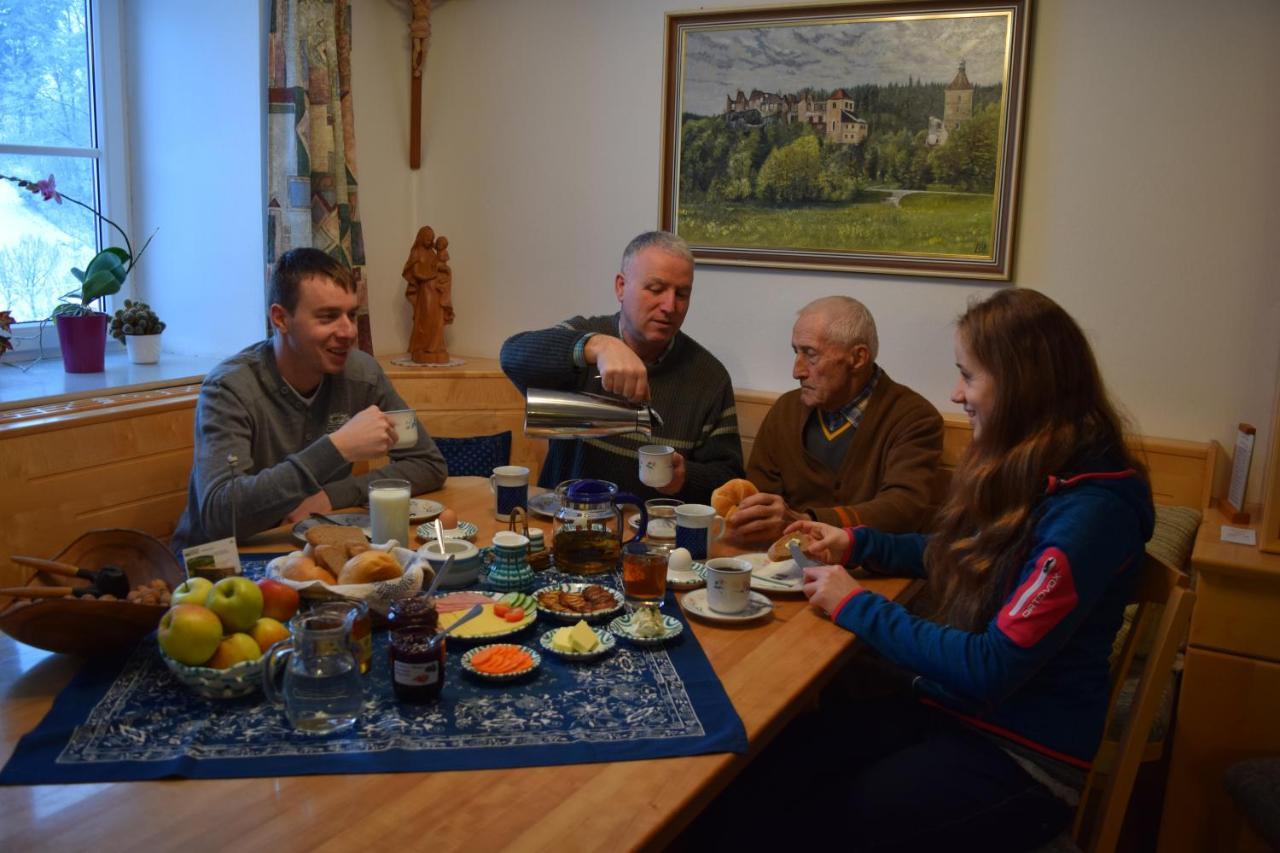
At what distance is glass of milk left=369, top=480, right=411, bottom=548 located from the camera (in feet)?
6.25

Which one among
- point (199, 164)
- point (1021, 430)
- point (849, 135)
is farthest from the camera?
Result: point (199, 164)

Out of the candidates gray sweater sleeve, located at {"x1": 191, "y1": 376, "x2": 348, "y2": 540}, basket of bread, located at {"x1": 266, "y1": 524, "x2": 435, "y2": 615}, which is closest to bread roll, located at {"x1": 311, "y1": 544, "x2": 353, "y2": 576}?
basket of bread, located at {"x1": 266, "y1": 524, "x2": 435, "y2": 615}

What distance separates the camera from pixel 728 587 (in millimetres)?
1707

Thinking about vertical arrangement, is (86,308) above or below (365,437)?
above

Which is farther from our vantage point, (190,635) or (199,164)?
(199,164)

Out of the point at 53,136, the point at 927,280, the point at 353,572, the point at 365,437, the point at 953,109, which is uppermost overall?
the point at 953,109

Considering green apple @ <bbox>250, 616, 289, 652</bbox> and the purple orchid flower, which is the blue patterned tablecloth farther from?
the purple orchid flower

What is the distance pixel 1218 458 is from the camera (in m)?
2.71

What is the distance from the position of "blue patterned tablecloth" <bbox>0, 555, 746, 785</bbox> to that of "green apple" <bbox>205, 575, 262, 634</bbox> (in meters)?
0.10

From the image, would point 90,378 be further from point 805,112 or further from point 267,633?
point 805,112

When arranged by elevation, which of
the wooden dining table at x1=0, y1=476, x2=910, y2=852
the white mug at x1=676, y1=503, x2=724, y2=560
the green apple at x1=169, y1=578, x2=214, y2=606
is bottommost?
the wooden dining table at x1=0, y1=476, x2=910, y2=852

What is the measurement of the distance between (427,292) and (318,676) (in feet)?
8.03

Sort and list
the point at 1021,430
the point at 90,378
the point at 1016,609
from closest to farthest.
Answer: the point at 1016,609
the point at 1021,430
the point at 90,378

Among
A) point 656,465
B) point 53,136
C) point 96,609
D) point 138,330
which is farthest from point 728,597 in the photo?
point 53,136
